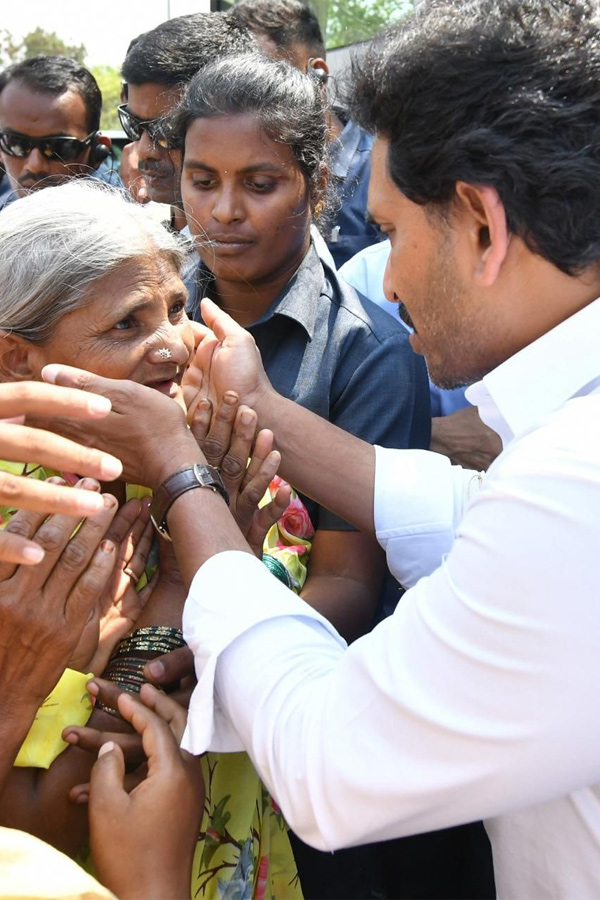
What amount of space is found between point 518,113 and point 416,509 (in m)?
1.00

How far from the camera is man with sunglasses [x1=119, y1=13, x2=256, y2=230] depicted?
4.11 meters

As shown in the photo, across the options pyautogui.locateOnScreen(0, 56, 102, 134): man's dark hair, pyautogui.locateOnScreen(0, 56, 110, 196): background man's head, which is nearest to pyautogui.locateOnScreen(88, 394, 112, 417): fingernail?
pyautogui.locateOnScreen(0, 56, 110, 196): background man's head

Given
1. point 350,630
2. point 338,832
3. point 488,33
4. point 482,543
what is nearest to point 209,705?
point 338,832

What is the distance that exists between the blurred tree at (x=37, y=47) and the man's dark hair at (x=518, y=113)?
14.3m

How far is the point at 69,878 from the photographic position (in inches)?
46.3

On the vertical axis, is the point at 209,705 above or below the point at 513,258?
below

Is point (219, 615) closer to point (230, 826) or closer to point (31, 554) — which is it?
point (31, 554)

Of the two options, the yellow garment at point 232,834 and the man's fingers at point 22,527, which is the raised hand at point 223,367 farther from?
the yellow garment at point 232,834

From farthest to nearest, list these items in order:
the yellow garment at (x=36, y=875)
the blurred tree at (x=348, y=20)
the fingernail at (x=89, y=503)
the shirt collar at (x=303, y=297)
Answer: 1. the blurred tree at (x=348, y=20)
2. the shirt collar at (x=303, y=297)
3. the fingernail at (x=89, y=503)
4. the yellow garment at (x=36, y=875)

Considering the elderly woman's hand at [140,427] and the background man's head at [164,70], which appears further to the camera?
the background man's head at [164,70]

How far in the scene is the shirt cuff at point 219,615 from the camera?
1.59 m

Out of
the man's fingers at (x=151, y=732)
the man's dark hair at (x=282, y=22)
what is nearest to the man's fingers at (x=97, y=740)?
the man's fingers at (x=151, y=732)

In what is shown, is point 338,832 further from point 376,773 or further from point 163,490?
point 163,490

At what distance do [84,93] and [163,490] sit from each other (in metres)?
3.80
